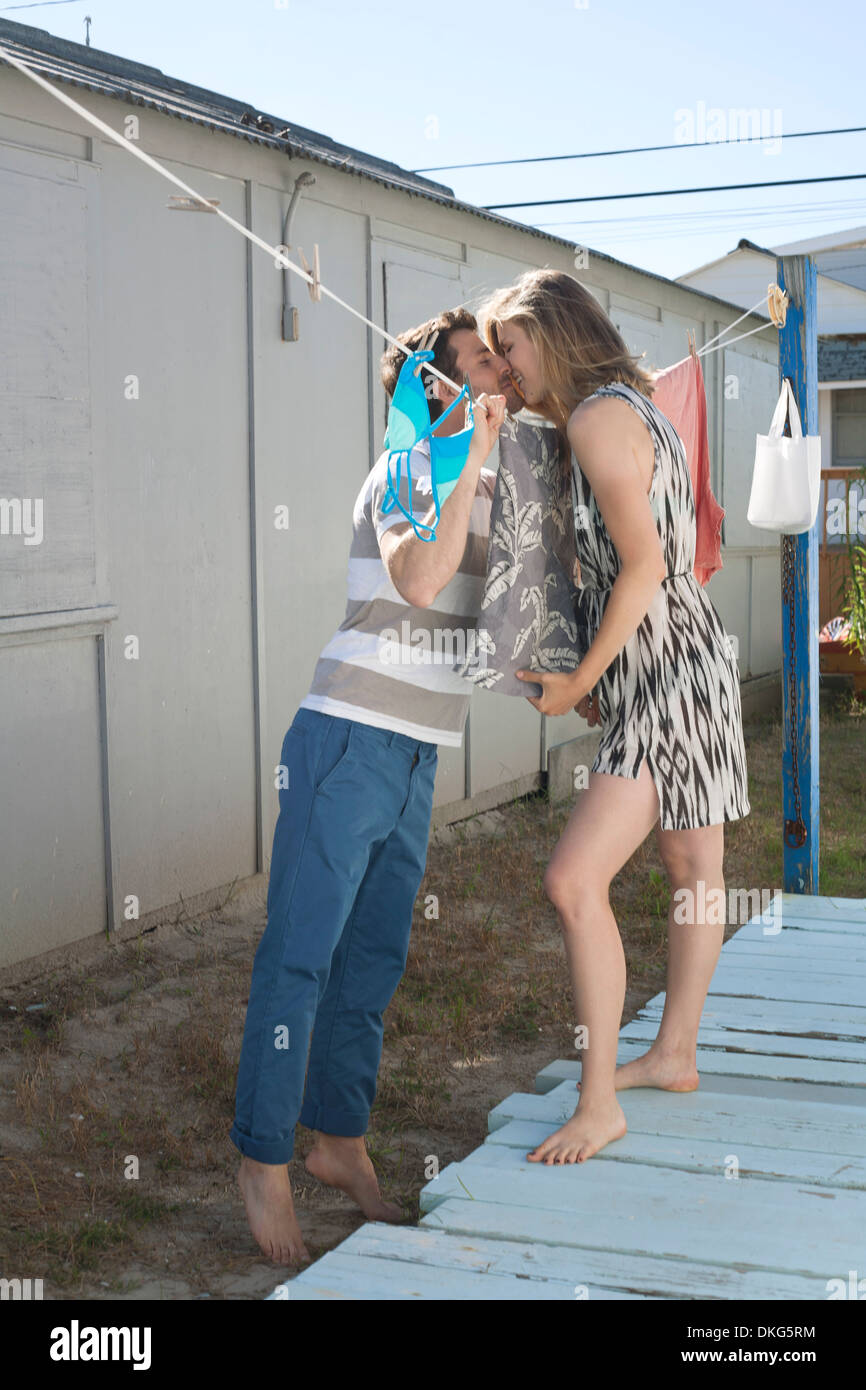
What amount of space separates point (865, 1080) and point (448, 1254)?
4.52ft

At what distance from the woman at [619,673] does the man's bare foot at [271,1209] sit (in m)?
0.52

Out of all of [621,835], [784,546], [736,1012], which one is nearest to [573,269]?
A: [784,546]

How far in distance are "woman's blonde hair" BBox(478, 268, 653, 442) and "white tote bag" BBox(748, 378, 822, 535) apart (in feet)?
7.15

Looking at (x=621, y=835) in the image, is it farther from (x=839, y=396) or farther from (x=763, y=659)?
(x=839, y=396)

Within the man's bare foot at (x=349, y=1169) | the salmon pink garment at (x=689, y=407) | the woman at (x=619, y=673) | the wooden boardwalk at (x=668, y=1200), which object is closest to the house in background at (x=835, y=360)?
the salmon pink garment at (x=689, y=407)

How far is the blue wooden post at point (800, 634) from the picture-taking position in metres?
5.05

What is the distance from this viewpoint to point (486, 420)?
264cm

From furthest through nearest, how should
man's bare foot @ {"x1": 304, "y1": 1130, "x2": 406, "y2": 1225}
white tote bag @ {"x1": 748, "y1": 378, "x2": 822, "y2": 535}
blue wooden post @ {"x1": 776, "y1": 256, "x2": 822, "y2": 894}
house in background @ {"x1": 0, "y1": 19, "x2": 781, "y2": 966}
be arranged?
blue wooden post @ {"x1": 776, "y1": 256, "x2": 822, "y2": 894} → white tote bag @ {"x1": 748, "y1": 378, "x2": 822, "y2": 535} → house in background @ {"x1": 0, "y1": 19, "x2": 781, "y2": 966} → man's bare foot @ {"x1": 304, "y1": 1130, "x2": 406, "y2": 1225}

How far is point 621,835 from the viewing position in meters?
2.81

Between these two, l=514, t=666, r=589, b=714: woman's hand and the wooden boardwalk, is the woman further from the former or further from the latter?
the wooden boardwalk

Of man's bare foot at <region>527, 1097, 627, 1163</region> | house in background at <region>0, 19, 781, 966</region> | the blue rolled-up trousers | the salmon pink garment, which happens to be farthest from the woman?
house in background at <region>0, 19, 781, 966</region>

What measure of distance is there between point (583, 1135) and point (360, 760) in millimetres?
873

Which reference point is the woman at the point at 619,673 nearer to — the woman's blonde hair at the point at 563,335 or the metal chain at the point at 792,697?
the woman's blonde hair at the point at 563,335

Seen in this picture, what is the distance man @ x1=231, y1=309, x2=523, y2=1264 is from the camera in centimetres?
271
